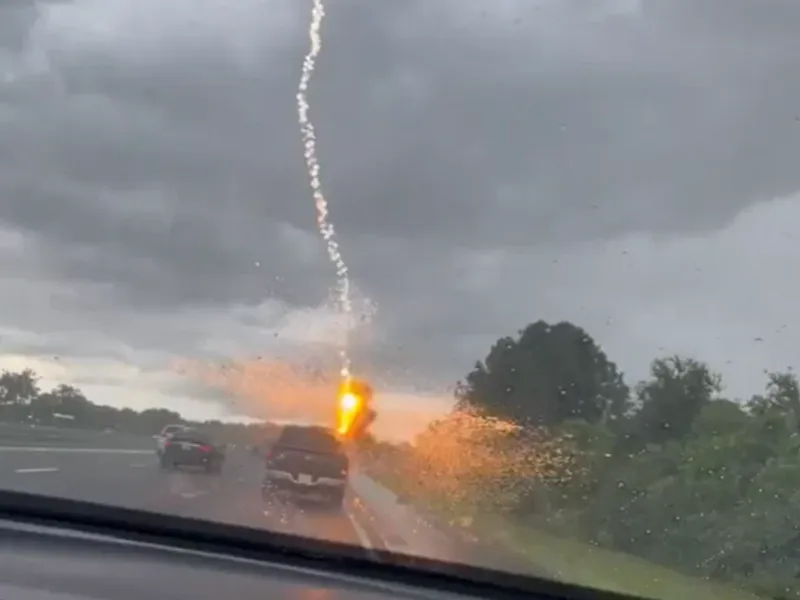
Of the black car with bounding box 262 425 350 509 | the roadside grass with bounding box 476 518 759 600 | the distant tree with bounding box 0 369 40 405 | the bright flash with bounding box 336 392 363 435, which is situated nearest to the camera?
the roadside grass with bounding box 476 518 759 600

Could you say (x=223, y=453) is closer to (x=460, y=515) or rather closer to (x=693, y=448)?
(x=460, y=515)

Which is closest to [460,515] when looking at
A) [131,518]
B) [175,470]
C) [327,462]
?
[327,462]

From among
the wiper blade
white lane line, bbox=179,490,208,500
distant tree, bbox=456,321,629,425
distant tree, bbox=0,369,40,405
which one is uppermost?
distant tree, bbox=456,321,629,425

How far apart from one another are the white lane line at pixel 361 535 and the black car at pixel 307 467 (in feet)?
1.83

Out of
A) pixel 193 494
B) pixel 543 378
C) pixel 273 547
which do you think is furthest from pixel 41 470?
pixel 543 378

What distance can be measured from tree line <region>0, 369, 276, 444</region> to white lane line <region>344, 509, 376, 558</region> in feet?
3.09

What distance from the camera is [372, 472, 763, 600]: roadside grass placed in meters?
6.09

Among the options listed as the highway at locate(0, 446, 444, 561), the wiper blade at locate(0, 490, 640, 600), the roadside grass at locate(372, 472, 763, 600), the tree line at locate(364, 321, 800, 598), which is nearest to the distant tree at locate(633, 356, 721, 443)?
the tree line at locate(364, 321, 800, 598)

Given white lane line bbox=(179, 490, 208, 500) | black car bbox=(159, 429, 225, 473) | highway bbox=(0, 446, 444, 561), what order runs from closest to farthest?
1. highway bbox=(0, 446, 444, 561)
2. white lane line bbox=(179, 490, 208, 500)
3. black car bbox=(159, 429, 225, 473)

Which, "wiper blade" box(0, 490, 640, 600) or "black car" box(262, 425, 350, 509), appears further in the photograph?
"black car" box(262, 425, 350, 509)

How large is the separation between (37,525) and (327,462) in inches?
100

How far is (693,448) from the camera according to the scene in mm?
8219

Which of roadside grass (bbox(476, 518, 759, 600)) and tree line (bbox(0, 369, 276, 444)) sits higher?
tree line (bbox(0, 369, 276, 444))

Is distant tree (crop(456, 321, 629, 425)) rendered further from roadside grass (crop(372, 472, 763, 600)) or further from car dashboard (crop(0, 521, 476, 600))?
car dashboard (crop(0, 521, 476, 600))
